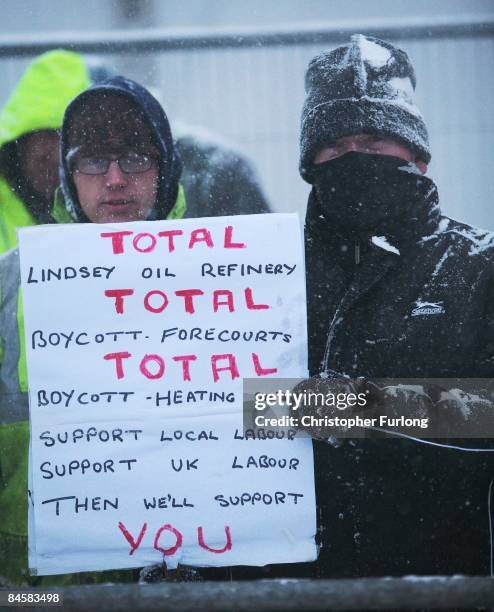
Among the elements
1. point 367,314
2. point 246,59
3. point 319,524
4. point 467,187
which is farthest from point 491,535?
point 246,59

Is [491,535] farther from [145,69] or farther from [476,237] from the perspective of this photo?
[145,69]

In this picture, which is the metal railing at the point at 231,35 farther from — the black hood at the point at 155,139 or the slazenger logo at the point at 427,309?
the slazenger logo at the point at 427,309

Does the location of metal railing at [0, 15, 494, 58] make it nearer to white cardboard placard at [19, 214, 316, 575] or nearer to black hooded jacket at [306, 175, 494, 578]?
black hooded jacket at [306, 175, 494, 578]

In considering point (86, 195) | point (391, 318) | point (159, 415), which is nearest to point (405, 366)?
point (391, 318)

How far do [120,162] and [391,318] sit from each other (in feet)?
2.94

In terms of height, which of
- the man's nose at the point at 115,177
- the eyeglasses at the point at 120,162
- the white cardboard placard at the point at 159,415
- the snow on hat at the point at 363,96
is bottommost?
the white cardboard placard at the point at 159,415

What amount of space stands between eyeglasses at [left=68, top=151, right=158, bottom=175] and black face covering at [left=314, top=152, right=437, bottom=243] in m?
0.49

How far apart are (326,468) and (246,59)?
117cm

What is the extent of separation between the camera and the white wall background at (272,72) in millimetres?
2230

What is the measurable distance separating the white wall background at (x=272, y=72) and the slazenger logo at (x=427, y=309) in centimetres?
32

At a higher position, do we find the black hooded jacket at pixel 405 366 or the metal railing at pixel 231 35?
the metal railing at pixel 231 35

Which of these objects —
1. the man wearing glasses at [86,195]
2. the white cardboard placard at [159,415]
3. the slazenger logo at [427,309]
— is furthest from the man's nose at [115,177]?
the slazenger logo at [427,309]

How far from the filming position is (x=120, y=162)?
2.31 metres

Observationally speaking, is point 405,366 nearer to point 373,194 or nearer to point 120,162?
point 373,194
